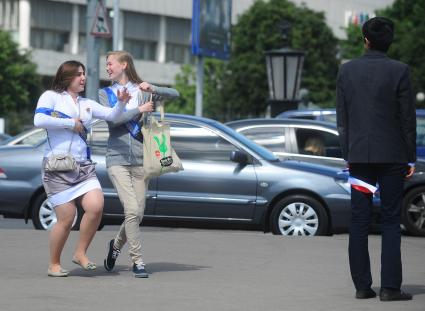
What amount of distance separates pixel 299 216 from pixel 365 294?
652cm

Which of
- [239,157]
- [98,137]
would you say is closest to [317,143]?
[239,157]

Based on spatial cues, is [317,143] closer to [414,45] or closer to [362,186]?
[362,186]

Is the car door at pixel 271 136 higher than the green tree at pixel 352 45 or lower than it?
lower

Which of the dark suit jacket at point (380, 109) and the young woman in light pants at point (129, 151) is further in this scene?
the young woman in light pants at point (129, 151)

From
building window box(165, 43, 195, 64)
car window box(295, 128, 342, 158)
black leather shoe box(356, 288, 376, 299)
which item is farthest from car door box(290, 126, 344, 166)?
building window box(165, 43, 195, 64)

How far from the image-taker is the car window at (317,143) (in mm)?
17219

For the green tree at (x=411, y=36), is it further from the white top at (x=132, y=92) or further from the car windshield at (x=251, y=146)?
the white top at (x=132, y=92)

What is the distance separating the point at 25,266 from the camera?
10.6 metres

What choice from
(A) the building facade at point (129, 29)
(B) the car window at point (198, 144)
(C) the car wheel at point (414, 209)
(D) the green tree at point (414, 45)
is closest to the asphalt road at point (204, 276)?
(B) the car window at point (198, 144)

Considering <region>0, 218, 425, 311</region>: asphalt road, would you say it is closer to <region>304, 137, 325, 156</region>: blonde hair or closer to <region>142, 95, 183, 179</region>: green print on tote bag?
<region>142, 95, 183, 179</region>: green print on tote bag

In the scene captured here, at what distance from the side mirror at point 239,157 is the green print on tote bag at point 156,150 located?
5.09m

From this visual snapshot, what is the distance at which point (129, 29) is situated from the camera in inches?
3472

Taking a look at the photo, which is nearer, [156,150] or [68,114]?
[68,114]

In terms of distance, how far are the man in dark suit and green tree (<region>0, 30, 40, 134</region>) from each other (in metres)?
55.9
